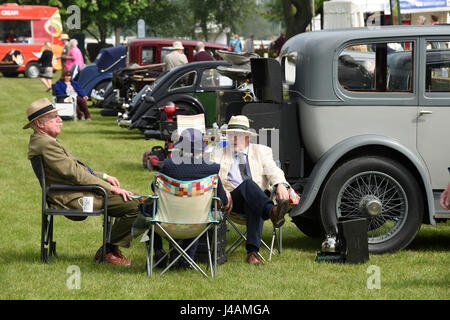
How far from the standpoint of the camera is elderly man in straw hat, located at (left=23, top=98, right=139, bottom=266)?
23.6ft

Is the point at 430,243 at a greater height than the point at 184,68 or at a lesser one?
lesser

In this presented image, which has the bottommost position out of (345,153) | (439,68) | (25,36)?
(345,153)

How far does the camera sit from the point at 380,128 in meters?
7.75

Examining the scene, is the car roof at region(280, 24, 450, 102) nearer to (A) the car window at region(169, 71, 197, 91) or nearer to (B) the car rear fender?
(B) the car rear fender

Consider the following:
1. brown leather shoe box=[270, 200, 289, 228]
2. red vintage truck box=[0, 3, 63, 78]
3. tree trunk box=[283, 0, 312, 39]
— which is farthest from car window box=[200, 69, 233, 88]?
red vintage truck box=[0, 3, 63, 78]

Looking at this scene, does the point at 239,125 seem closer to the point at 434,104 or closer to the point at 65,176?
the point at 65,176

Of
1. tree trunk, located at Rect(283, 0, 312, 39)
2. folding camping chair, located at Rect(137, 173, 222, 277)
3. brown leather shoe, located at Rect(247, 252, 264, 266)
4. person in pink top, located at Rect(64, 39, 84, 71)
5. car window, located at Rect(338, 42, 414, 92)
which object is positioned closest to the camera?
folding camping chair, located at Rect(137, 173, 222, 277)

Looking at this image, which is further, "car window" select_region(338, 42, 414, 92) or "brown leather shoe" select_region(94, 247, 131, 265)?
"car window" select_region(338, 42, 414, 92)

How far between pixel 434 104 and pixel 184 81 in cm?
979

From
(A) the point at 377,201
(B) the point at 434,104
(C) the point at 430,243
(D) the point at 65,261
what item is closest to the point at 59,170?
(D) the point at 65,261

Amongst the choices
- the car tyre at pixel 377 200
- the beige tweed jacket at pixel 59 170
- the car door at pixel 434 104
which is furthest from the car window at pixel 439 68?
the beige tweed jacket at pixel 59 170

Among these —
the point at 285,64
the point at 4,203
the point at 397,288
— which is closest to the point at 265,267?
the point at 397,288

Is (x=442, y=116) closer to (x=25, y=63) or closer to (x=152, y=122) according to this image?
(x=152, y=122)
